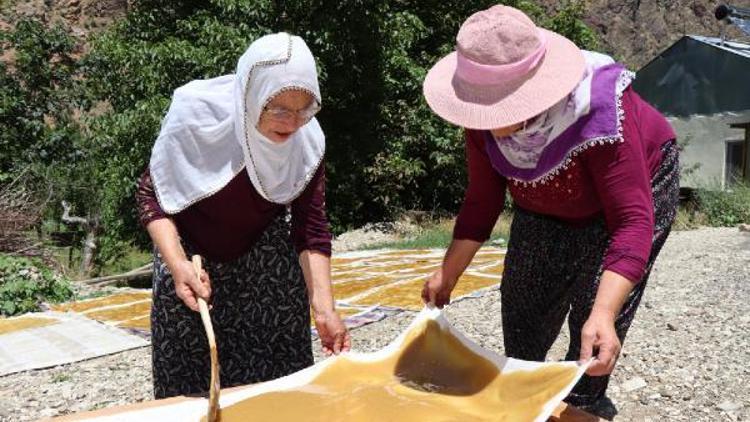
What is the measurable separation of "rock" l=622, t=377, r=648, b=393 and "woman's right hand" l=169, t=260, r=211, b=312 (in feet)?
7.03

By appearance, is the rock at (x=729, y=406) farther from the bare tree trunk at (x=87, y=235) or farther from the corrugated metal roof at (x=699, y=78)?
the corrugated metal roof at (x=699, y=78)

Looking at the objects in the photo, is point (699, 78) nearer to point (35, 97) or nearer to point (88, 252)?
point (88, 252)

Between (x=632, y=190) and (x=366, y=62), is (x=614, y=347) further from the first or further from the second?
(x=366, y=62)

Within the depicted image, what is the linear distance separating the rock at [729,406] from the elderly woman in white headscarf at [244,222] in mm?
1792

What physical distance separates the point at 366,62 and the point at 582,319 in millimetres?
9296

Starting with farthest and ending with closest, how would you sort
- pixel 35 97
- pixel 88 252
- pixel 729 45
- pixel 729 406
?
pixel 729 45 < pixel 35 97 < pixel 88 252 < pixel 729 406

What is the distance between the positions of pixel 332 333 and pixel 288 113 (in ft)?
2.00

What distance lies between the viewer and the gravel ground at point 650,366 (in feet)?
9.84

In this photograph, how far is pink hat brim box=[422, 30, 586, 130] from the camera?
1.50m

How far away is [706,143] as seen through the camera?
13242 mm

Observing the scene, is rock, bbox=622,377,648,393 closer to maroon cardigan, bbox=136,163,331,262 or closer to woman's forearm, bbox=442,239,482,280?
woman's forearm, bbox=442,239,482,280

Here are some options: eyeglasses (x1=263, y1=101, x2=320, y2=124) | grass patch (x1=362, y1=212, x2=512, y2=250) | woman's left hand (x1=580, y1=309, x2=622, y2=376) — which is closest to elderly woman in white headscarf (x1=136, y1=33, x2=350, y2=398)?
eyeglasses (x1=263, y1=101, x2=320, y2=124)

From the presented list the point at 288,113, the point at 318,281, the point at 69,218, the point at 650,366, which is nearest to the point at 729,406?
the point at 650,366

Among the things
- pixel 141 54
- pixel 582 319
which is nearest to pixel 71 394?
pixel 582 319
